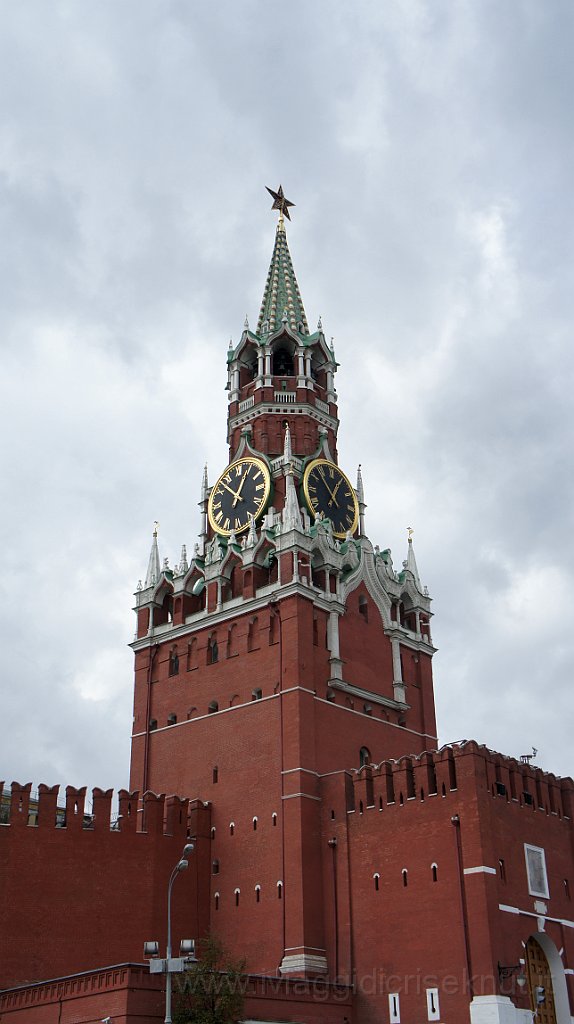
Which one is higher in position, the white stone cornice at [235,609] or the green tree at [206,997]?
the white stone cornice at [235,609]

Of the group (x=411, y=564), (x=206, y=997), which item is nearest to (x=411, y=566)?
(x=411, y=564)

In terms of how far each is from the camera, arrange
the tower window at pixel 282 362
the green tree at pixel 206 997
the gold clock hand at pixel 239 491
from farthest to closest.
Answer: the tower window at pixel 282 362
the gold clock hand at pixel 239 491
the green tree at pixel 206 997

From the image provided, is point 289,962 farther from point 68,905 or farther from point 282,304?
point 282,304

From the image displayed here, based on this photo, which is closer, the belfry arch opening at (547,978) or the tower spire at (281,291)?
the belfry arch opening at (547,978)

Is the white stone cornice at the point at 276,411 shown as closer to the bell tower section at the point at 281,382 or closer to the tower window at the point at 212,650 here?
the bell tower section at the point at 281,382

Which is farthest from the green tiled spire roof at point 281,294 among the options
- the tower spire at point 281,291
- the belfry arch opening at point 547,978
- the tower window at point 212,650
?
the belfry arch opening at point 547,978

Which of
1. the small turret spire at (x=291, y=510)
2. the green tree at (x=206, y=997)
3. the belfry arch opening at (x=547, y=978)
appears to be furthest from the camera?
the small turret spire at (x=291, y=510)

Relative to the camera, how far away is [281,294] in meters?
74.4

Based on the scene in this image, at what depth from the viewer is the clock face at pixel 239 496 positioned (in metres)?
63.9

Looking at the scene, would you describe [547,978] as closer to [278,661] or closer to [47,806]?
[278,661]

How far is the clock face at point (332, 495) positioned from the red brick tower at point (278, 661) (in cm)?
9

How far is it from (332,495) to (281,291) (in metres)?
16.2

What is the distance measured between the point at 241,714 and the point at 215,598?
689 cm

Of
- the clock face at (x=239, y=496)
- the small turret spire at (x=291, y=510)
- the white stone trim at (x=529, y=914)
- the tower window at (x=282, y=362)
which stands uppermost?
the tower window at (x=282, y=362)
